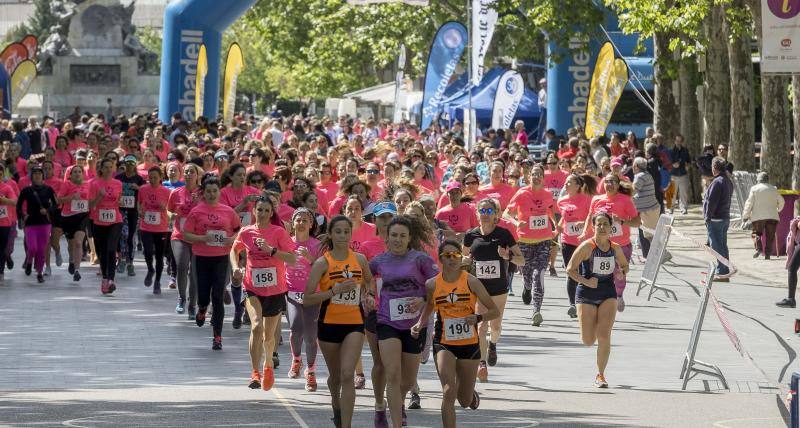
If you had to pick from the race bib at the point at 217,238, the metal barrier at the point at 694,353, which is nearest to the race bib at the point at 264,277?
the race bib at the point at 217,238

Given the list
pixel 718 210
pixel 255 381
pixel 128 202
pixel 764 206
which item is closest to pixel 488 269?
pixel 255 381

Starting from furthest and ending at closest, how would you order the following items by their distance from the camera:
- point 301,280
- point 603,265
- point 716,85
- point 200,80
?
point 200,80, point 716,85, point 603,265, point 301,280

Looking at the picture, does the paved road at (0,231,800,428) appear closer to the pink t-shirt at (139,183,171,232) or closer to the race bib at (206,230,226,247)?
the pink t-shirt at (139,183,171,232)

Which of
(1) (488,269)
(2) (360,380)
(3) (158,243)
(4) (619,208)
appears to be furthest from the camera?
(3) (158,243)

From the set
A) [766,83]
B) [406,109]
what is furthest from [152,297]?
[406,109]

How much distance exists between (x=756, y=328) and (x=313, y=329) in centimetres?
642

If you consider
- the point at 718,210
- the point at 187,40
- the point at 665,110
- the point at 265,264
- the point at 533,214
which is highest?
the point at 187,40

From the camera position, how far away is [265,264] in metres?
14.2

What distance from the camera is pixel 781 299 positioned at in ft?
70.7

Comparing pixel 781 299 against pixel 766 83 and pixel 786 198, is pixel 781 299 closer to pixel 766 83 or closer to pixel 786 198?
pixel 786 198

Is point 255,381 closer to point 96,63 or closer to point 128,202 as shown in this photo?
point 128,202

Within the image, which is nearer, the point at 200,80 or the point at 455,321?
the point at 455,321

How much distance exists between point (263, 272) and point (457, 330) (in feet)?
10.6

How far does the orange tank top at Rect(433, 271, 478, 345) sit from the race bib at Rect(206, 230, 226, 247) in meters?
5.11
